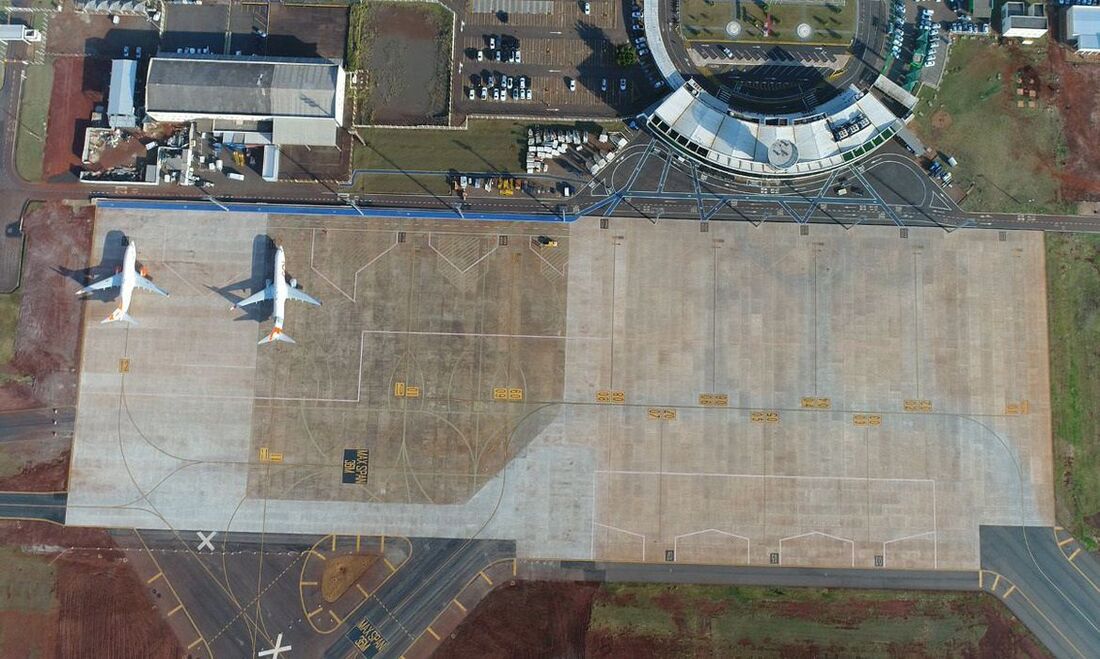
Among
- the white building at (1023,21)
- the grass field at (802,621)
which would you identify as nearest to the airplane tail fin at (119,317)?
the grass field at (802,621)

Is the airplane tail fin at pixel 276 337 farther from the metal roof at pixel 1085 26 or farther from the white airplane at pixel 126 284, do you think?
the metal roof at pixel 1085 26

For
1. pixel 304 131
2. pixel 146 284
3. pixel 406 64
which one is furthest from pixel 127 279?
pixel 406 64

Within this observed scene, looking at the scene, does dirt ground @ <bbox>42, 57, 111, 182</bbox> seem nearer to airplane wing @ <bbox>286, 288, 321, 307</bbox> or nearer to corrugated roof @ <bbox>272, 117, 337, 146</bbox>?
corrugated roof @ <bbox>272, 117, 337, 146</bbox>

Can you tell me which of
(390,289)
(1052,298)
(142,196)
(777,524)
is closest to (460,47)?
(390,289)

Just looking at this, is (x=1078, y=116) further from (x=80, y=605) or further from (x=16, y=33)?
(x=80, y=605)

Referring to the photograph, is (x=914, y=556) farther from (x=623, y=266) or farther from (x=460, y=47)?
(x=460, y=47)

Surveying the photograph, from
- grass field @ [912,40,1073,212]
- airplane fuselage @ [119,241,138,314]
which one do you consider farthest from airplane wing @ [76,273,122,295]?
grass field @ [912,40,1073,212]
